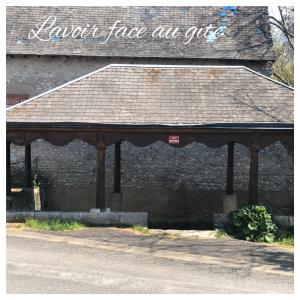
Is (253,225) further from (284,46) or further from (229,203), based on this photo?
(284,46)

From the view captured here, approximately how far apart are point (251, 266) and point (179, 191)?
26.1 feet

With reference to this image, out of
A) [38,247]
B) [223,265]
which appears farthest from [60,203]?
[223,265]

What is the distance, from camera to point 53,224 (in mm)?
10594

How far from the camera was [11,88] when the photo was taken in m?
16.1

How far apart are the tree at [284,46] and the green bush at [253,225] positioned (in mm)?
11922

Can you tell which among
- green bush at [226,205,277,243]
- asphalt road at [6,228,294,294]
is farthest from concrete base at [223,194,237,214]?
asphalt road at [6,228,294,294]

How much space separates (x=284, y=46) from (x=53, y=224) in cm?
1949

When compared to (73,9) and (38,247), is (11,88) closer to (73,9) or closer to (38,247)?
(73,9)

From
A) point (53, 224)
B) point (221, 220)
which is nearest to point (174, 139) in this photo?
point (221, 220)

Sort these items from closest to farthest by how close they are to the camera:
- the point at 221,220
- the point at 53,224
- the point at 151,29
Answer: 1. the point at 53,224
2. the point at 221,220
3. the point at 151,29

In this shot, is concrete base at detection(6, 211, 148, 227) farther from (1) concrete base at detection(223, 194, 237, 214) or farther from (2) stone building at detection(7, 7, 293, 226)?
(2) stone building at detection(7, 7, 293, 226)

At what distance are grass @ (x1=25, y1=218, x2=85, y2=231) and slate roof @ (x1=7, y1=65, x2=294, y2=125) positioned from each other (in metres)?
2.63

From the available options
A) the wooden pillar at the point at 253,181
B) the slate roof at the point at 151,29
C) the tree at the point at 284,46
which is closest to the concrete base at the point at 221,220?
the wooden pillar at the point at 253,181

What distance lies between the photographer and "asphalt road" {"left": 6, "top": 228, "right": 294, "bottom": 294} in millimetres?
6465
